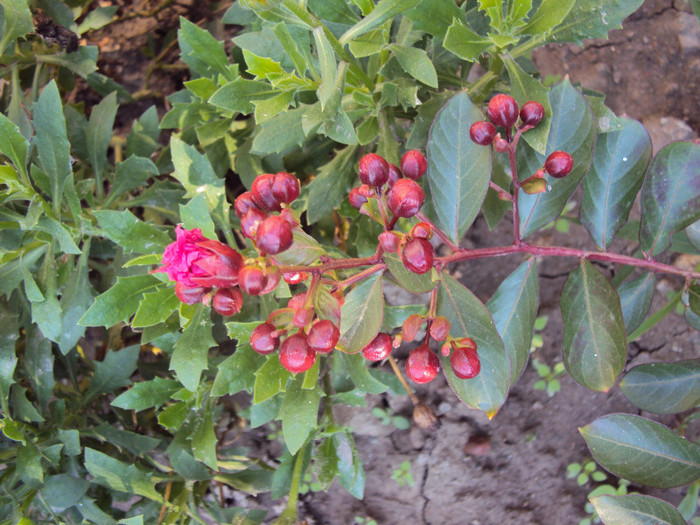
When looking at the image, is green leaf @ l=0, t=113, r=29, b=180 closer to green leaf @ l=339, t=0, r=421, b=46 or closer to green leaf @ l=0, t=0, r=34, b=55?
green leaf @ l=0, t=0, r=34, b=55

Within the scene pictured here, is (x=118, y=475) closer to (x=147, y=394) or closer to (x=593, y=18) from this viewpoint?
(x=147, y=394)

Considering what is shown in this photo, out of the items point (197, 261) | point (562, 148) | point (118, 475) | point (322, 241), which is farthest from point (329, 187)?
point (118, 475)

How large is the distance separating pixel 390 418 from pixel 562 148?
1.71m

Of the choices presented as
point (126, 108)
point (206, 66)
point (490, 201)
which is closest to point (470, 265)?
point (490, 201)

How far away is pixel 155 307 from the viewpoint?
178 cm

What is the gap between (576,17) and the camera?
5.50 ft

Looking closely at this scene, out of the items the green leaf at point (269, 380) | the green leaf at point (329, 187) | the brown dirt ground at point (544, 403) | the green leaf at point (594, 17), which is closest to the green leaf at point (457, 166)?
the green leaf at point (594, 17)

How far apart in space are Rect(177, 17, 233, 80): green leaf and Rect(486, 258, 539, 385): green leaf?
3.98ft

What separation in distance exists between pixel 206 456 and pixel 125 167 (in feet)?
3.64

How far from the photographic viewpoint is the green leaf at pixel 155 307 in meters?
1.75

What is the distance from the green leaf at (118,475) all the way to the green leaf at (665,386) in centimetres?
173

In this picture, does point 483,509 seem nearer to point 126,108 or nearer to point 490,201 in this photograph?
point 490,201

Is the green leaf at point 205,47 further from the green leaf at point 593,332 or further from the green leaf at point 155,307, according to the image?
the green leaf at point 593,332

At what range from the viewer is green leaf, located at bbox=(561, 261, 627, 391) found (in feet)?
5.41
